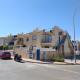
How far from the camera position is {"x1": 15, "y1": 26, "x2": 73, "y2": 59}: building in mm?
42812

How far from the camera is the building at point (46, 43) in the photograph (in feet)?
140

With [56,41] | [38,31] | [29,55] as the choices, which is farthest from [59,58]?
[38,31]

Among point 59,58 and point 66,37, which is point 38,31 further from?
point 59,58

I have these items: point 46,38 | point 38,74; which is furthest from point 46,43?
point 38,74

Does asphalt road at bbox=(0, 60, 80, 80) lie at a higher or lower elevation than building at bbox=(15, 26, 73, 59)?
lower

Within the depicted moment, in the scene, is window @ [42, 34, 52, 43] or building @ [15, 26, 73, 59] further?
window @ [42, 34, 52, 43]

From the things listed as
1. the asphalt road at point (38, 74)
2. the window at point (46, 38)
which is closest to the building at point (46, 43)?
the window at point (46, 38)

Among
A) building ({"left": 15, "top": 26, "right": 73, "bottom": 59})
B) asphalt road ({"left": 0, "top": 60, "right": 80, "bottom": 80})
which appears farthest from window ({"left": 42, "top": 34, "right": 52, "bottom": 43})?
asphalt road ({"left": 0, "top": 60, "right": 80, "bottom": 80})

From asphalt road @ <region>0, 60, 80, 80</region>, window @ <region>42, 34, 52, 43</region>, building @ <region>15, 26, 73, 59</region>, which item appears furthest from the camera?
window @ <region>42, 34, 52, 43</region>

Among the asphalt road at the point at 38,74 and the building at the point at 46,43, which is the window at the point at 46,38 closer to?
the building at the point at 46,43

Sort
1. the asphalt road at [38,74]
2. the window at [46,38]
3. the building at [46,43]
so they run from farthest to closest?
the window at [46,38]
the building at [46,43]
the asphalt road at [38,74]

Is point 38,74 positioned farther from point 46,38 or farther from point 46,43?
point 46,38

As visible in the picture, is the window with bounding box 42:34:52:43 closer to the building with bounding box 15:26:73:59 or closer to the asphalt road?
the building with bounding box 15:26:73:59

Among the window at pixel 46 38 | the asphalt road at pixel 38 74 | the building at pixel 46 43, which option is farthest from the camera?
the window at pixel 46 38
